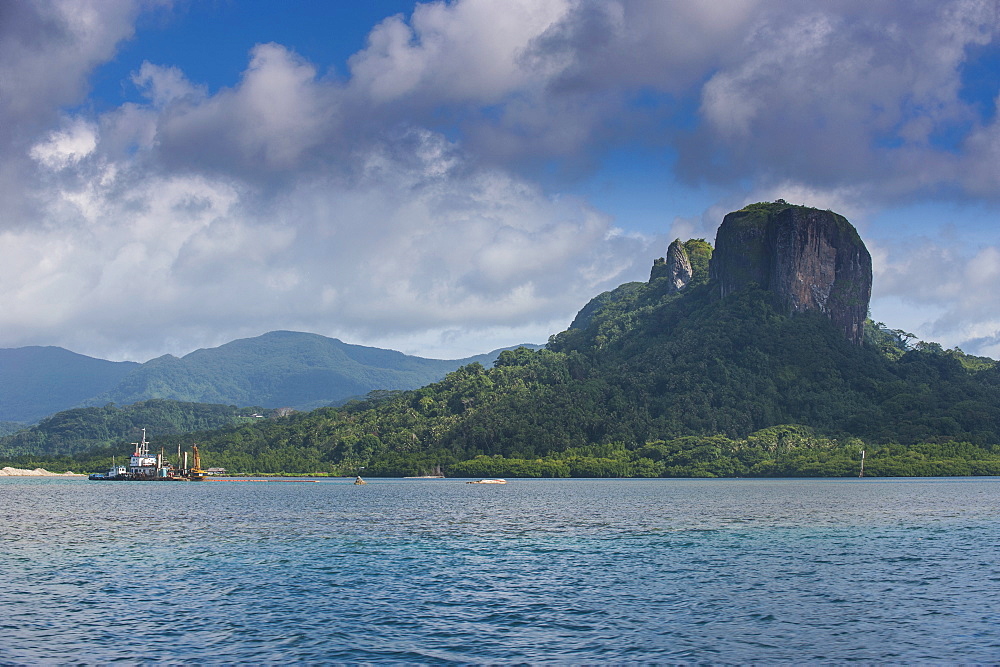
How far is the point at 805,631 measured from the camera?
37094 mm

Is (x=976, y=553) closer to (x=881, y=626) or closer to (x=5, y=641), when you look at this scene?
(x=881, y=626)

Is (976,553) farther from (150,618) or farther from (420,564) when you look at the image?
(150,618)

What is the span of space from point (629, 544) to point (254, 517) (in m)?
49.7

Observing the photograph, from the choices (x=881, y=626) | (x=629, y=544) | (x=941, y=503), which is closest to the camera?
(x=881, y=626)

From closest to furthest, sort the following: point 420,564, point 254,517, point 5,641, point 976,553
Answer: point 5,641, point 420,564, point 976,553, point 254,517

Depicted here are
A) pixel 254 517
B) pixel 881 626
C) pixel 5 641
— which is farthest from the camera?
pixel 254 517

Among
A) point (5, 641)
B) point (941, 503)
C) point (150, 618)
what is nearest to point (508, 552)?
point (150, 618)

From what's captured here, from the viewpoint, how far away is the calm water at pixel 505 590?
3444 cm

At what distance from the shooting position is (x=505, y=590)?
47.2 meters

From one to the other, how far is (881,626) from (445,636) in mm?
18481

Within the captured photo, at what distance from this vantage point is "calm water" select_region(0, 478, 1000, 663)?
113ft

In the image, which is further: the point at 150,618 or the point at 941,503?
the point at 941,503

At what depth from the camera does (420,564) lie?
57781 millimetres

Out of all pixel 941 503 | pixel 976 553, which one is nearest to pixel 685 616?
pixel 976 553
